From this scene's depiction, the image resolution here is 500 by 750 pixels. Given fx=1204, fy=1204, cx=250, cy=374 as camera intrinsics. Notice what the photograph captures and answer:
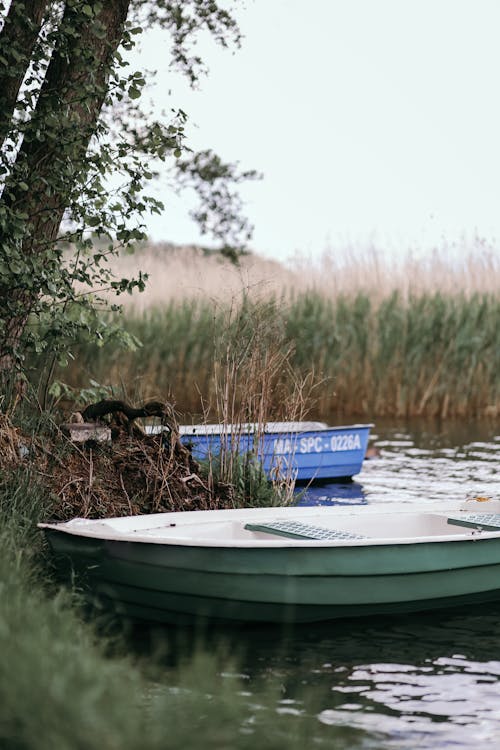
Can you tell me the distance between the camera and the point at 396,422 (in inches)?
666

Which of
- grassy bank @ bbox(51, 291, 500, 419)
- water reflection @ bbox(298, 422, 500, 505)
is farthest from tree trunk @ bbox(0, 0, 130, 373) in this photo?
grassy bank @ bbox(51, 291, 500, 419)

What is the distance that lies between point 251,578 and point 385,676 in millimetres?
964

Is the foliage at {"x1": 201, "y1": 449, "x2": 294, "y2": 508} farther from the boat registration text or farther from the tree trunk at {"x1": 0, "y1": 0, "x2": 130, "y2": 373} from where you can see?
A: the boat registration text

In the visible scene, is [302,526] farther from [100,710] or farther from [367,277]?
[367,277]

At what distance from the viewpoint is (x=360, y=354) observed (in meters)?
17.2

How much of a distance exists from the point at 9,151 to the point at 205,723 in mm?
5926

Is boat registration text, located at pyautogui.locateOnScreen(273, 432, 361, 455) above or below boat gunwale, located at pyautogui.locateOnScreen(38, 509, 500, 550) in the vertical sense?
above

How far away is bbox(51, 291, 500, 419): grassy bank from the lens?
16.7 metres

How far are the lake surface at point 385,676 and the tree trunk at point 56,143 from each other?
11.1ft

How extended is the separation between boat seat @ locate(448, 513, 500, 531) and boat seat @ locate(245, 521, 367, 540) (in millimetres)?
852

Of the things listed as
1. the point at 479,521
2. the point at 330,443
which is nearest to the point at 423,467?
the point at 330,443

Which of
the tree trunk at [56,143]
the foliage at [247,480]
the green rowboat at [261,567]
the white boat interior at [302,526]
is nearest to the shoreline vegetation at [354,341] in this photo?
the tree trunk at [56,143]

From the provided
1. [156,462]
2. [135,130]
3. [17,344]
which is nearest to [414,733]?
[156,462]

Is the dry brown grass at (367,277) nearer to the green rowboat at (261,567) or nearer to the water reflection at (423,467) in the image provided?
the water reflection at (423,467)
